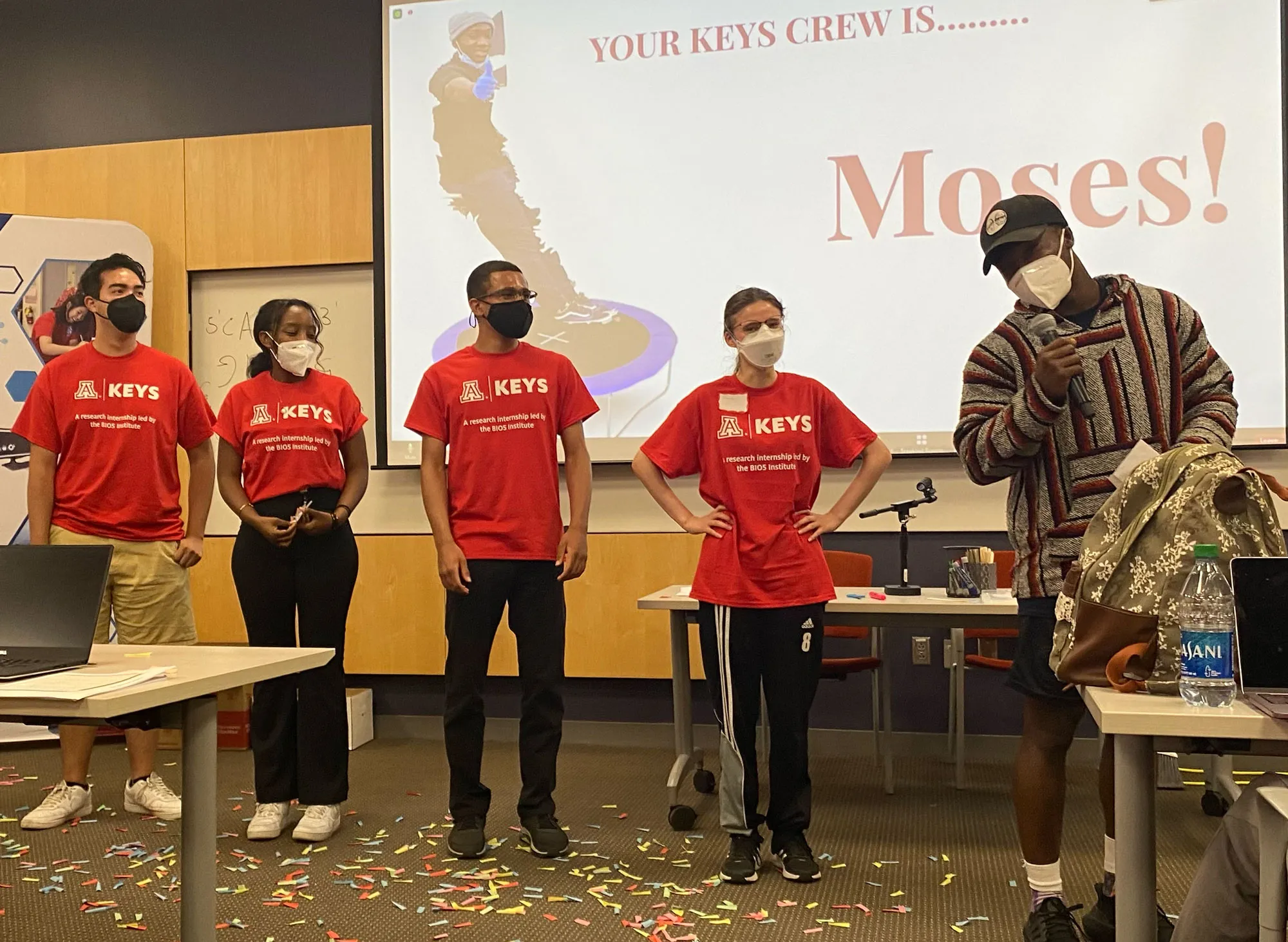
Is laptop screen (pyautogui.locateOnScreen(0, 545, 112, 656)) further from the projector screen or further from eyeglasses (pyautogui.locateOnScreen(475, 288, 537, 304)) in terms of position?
the projector screen

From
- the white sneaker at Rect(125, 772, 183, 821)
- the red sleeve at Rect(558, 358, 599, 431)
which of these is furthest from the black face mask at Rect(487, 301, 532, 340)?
the white sneaker at Rect(125, 772, 183, 821)

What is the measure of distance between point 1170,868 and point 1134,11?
10.1 ft

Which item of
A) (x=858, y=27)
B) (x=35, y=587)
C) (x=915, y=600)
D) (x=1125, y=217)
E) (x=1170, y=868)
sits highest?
(x=858, y=27)

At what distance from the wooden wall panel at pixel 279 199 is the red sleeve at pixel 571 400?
2108mm

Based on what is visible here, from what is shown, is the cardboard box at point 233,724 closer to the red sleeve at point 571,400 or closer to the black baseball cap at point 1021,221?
the red sleeve at point 571,400

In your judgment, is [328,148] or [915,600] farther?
[328,148]

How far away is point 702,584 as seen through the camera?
8.69ft

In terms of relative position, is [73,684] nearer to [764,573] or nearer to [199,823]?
[199,823]

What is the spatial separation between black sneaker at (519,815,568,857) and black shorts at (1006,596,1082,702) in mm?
1353

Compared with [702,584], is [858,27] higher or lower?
higher

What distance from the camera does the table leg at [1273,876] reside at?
115 cm

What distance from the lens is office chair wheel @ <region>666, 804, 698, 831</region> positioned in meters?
3.17

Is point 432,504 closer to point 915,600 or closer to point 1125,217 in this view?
point 915,600

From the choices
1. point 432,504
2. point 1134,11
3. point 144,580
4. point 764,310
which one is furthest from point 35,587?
point 1134,11
